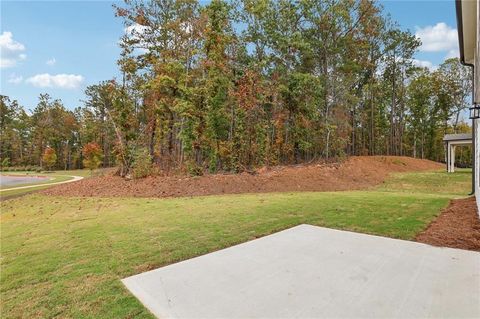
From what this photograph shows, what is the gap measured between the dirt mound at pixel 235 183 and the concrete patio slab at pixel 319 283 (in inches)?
230

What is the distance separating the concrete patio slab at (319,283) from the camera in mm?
1898

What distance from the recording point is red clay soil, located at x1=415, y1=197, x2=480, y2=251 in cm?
334

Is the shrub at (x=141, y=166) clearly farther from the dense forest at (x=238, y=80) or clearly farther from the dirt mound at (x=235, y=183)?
the dirt mound at (x=235, y=183)

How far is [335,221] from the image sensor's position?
459 centimetres

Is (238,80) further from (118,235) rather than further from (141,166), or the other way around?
(118,235)

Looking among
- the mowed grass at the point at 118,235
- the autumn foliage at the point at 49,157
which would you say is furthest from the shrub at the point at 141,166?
the autumn foliage at the point at 49,157

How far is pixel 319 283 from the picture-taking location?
2297 mm

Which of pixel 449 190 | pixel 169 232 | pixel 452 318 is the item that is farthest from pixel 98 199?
pixel 449 190

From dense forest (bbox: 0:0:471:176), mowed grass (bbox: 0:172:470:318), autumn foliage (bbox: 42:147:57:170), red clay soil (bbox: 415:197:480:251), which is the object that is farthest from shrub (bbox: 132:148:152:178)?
autumn foliage (bbox: 42:147:57:170)

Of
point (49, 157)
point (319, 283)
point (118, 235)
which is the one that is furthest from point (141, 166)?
point (49, 157)

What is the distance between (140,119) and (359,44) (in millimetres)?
14591

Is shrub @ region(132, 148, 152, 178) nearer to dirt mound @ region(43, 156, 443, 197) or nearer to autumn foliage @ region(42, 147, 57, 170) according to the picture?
dirt mound @ region(43, 156, 443, 197)

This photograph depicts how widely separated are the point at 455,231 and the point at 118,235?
4.93 metres

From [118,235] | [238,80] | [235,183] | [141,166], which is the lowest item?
[118,235]
